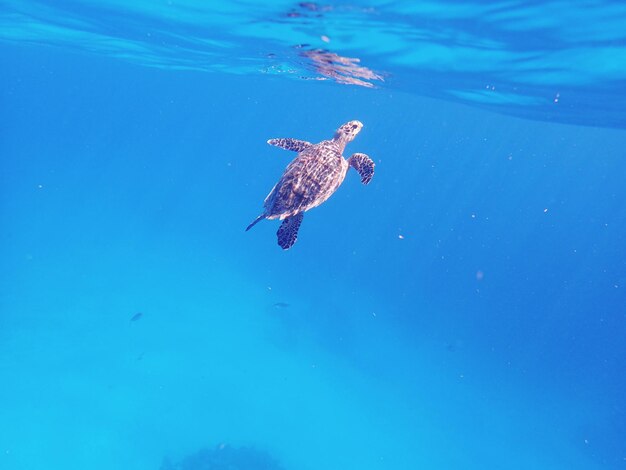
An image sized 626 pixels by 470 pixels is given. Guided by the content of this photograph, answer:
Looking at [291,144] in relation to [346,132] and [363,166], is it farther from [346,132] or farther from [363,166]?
[363,166]

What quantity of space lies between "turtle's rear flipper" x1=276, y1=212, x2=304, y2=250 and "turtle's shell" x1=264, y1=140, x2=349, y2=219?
0.17m

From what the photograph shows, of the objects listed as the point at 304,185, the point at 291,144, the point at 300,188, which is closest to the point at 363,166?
the point at 291,144

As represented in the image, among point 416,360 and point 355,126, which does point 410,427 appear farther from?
point 355,126

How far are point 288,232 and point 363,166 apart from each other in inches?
123

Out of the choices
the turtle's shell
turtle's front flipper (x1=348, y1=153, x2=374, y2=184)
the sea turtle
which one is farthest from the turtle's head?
the turtle's shell

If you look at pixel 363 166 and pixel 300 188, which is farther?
pixel 363 166

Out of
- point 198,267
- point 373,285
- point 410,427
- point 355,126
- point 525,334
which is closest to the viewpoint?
point 355,126

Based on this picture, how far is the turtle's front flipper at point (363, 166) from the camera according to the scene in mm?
10156

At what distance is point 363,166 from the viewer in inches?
412

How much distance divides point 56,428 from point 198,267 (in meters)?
15.5

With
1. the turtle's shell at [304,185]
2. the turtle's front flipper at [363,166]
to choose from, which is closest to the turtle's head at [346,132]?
the turtle's front flipper at [363,166]

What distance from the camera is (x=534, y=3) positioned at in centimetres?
754

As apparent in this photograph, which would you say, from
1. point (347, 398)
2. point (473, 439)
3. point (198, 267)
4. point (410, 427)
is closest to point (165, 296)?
point (198, 267)

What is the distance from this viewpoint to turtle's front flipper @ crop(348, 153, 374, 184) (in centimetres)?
1016
